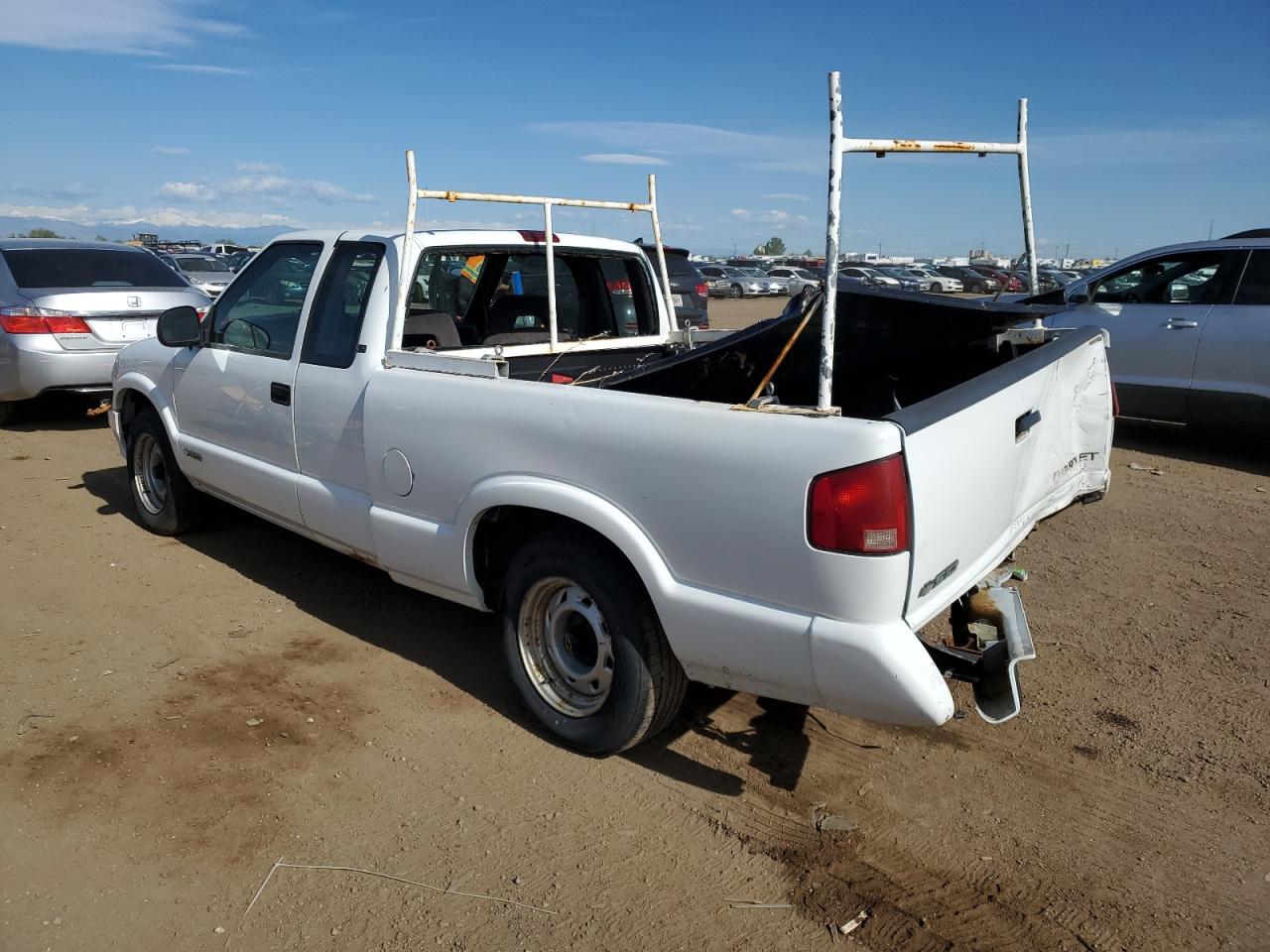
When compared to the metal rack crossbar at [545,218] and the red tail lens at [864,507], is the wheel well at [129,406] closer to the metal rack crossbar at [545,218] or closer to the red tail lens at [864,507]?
the metal rack crossbar at [545,218]

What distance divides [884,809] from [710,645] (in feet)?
2.85

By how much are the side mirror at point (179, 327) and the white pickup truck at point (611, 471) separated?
0.02 meters

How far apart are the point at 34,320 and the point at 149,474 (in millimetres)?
3626

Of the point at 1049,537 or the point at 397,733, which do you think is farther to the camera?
the point at 1049,537

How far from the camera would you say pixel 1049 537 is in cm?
598

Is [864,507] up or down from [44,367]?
up

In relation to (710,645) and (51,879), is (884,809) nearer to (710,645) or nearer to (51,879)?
(710,645)

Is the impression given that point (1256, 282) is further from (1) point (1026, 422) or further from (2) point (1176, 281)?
(1) point (1026, 422)

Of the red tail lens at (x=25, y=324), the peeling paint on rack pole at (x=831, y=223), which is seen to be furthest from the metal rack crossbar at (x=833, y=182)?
the red tail lens at (x=25, y=324)

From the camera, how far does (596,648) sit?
3.50 metres

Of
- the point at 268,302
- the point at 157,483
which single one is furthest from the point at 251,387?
the point at 157,483

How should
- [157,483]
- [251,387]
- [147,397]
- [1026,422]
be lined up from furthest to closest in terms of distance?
[157,483]
[147,397]
[251,387]
[1026,422]

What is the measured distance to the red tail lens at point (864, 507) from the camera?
2543mm

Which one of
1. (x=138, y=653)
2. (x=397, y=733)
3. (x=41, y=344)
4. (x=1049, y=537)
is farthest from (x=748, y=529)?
(x=41, y=344)
